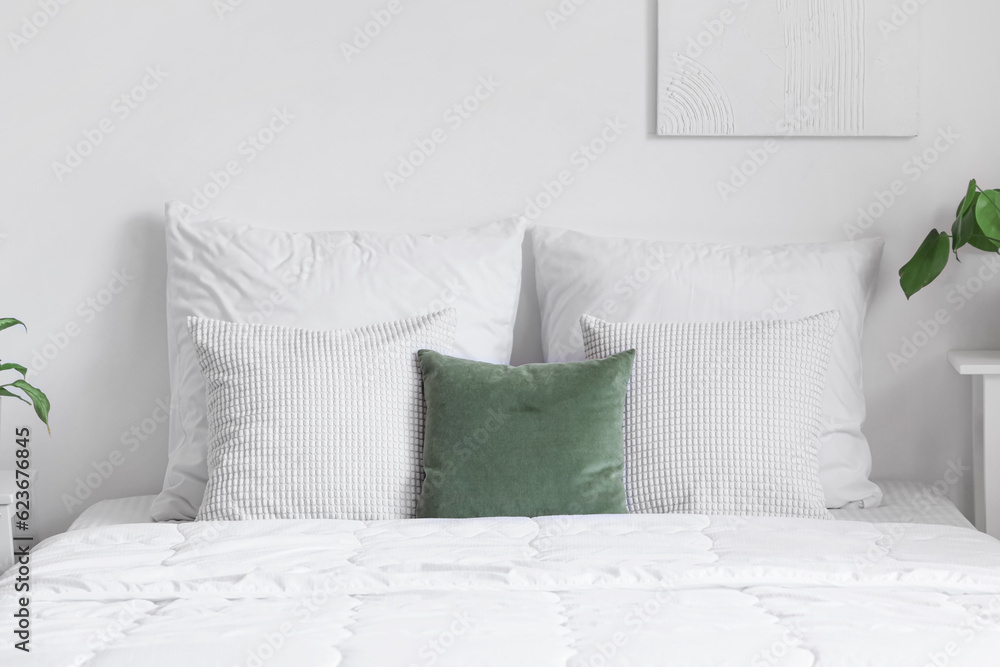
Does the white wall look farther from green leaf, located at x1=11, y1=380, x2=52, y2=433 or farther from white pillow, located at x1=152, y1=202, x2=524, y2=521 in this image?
green leaf, located at x1=11, y1=380, x2=52, y2=433

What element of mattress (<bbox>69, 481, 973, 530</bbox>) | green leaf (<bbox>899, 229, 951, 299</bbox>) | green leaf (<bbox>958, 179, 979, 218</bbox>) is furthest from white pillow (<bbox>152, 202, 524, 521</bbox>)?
green leaf (<bbox>958, 179, 979, 218</bbox>)

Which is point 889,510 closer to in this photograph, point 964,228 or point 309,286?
point 964,228

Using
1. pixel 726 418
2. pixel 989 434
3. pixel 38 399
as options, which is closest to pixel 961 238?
pixel 989 434

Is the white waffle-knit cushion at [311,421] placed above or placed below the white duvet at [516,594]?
above

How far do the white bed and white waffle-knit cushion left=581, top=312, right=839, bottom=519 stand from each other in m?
0.17

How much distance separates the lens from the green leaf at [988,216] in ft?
6.59

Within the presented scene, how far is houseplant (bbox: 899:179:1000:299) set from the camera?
6.61 ft

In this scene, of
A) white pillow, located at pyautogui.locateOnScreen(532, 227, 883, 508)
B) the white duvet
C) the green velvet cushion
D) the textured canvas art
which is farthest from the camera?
the textured canvas art

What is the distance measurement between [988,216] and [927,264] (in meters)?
0.16

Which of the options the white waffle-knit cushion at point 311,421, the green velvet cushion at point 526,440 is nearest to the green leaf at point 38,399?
the white waffle-knit cushion at point 311,421

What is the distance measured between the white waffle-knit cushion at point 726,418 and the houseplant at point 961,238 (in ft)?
1.31

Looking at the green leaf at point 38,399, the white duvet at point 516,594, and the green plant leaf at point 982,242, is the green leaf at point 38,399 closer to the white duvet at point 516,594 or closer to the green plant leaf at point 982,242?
the white duvet at point 516,594

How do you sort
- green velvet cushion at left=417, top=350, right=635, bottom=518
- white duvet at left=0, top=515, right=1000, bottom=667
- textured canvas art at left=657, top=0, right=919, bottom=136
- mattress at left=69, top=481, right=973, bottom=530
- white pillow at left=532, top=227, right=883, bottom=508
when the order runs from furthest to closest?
textured canvas art at left=657, top=0, right=919, bottom=136, white pillow at left=532, top=227, right=883, bottom=508, mattress at left=69, top=481, right=973, bottom=530, green velvet cushion at left=417, top=350, right=635, bottom=518, white duvet at left=0, top=515, right=1000, bottom=667

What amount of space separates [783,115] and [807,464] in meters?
0.86
